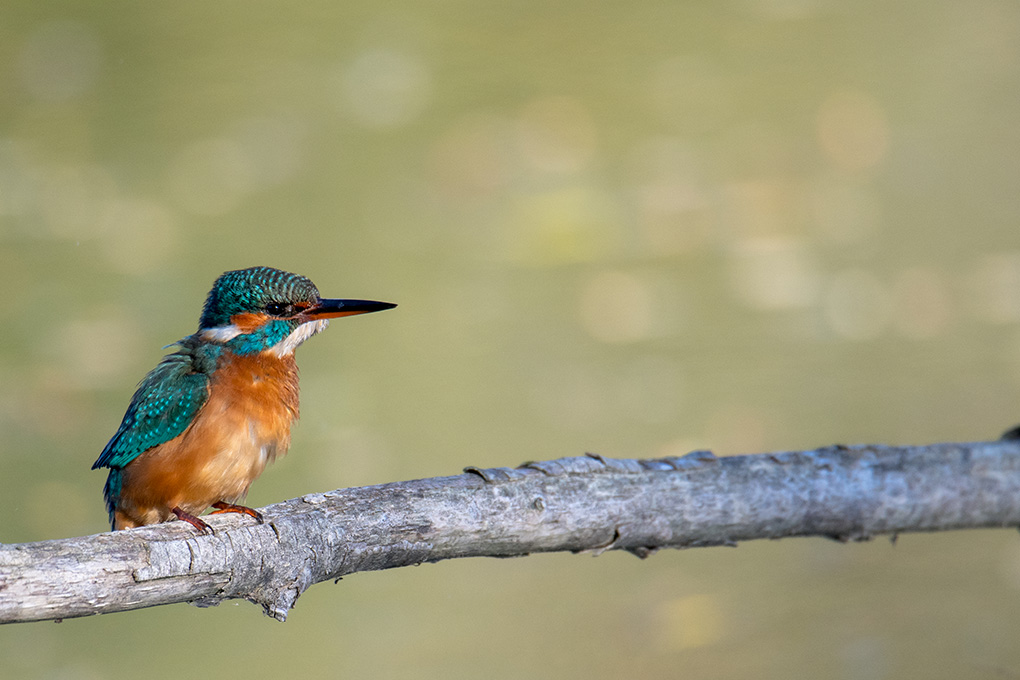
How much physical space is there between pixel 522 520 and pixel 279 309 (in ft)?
1.86

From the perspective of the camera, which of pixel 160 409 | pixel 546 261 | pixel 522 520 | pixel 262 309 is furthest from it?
pixel 546 261

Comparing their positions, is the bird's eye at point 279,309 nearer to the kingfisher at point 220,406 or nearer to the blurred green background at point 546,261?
the kingfisher at point 220,406

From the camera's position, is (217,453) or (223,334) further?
(223,334)

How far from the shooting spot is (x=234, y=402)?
149cm

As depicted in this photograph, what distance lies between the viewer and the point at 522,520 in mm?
1372

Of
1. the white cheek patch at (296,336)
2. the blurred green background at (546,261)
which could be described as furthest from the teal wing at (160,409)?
the blurred green background at (546,261)

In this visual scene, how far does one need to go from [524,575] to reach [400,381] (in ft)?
2.18

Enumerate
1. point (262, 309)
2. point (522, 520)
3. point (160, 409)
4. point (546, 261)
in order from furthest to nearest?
point (546, 261), point (262, 309), point (160, 409), point (522, 520)

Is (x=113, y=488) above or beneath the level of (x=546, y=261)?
beneath

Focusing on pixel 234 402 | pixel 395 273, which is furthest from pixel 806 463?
pixel 395 273

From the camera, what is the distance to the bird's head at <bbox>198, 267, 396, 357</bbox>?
1.58 meters

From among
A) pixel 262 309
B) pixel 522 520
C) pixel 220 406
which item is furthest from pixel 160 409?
pixel 522 520

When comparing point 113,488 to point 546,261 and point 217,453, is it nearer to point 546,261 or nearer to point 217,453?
point 217,453

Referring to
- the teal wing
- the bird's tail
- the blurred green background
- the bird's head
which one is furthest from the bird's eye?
the blurred green background
